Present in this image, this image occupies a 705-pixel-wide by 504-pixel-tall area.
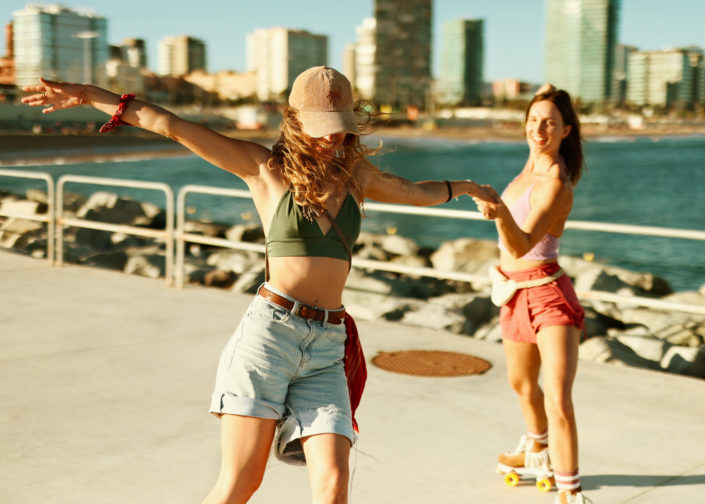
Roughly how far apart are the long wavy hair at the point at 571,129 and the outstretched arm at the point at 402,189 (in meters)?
0.92

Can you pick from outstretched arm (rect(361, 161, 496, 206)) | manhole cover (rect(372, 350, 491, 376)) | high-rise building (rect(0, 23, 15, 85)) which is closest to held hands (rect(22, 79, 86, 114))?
outstretched arm (rect(361, 161, 496, 206))

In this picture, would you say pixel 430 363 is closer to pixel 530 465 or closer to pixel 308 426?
pixel 530 465

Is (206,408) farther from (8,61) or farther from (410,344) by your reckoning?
(8,61)

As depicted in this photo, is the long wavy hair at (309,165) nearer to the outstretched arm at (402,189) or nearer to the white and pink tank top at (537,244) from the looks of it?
the outstretched arm at (402,189)

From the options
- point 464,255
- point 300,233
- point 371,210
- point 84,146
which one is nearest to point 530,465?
point 300,233

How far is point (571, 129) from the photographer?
4.19 metres

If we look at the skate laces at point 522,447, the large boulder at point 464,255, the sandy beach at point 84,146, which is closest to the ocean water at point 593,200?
the skate laces at point 522,447

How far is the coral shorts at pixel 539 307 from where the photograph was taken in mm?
3965

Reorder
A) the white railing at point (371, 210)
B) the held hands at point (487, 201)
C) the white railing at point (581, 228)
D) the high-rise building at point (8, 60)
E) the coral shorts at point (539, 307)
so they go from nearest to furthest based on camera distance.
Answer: the held hands at point (487, 201), the coral shorts at point (539, 307), the white railing at point (581, 228), the white railing at point (371, 210), the high-rise building at point (8, 60)

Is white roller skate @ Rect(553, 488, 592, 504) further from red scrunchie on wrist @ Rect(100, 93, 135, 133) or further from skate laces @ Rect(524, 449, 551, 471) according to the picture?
red scrunchie on wrist @ Rect(100, 93, 135, 133)

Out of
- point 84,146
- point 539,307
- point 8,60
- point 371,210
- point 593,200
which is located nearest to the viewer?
point 539,307

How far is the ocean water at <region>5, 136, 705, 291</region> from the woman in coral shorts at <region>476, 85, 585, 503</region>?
64 centimetres

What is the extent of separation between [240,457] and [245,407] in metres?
0.15

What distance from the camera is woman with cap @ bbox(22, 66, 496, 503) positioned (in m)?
2.78
